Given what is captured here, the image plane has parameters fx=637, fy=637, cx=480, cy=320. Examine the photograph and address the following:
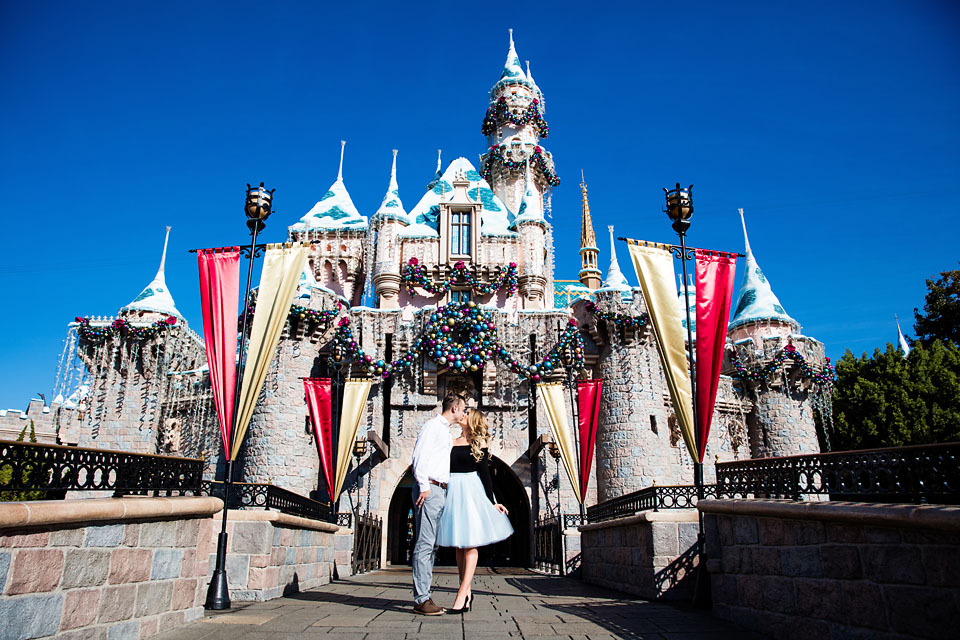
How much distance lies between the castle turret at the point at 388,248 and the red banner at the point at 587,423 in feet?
32.8

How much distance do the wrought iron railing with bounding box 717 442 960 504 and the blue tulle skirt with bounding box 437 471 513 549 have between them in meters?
2.87

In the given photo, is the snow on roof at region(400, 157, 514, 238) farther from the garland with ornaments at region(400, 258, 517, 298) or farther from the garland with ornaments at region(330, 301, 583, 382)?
the garland with ornaments at region(330, 301, 583, 382)

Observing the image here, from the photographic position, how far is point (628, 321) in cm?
2225

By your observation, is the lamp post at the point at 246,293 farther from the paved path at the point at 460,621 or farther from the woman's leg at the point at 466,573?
the woman's leg at the point at 466,573

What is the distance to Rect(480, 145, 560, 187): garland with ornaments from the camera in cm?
3384

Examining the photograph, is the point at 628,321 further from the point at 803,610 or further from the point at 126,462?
the point at 126,462

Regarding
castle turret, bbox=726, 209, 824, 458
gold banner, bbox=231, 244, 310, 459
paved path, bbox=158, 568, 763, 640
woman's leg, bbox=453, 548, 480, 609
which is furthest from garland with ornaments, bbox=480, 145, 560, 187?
woman's leg, bbox=453, 548, 480, 609

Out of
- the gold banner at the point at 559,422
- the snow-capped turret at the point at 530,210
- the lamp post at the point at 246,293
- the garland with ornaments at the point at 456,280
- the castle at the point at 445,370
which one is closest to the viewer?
the lamp post at the point at 246,293

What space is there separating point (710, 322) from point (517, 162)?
25.8 m

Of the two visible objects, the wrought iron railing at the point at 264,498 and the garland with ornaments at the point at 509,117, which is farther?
the garland with ornaments at the point at 509,117

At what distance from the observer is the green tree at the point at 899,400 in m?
25.3

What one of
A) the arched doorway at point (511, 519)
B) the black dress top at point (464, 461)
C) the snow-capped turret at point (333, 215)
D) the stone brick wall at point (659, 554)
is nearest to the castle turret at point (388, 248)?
the snow-capped turret at point (333, 215)

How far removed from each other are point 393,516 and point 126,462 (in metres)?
20.9

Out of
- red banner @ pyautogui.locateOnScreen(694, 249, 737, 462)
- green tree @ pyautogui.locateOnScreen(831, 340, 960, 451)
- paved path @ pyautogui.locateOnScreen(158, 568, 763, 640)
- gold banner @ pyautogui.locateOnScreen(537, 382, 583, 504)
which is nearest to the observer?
paved path @ pyautogui.locateOnScreen(158, 568, 763, 640)
